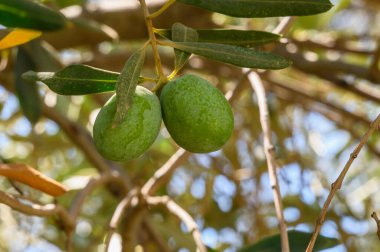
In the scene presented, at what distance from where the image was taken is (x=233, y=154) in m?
2.86

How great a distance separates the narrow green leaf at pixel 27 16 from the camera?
41.6 inches

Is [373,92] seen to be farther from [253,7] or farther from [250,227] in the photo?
[253,7]

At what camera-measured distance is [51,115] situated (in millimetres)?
2154

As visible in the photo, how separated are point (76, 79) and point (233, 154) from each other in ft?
6.17

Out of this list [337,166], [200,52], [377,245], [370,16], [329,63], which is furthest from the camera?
[370,16]

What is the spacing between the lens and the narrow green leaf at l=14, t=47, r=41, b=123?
5.56 ft

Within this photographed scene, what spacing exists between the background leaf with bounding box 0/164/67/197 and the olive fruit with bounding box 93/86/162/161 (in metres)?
0.22

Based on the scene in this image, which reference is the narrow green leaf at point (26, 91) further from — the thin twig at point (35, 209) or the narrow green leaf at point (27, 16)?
the narrow green leaf at point (27, 16)

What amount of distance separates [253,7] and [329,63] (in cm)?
131

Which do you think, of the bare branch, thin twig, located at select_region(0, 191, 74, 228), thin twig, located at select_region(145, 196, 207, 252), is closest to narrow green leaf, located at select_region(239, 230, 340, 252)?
thin twig, located at select_region(145, 196, 207, 252)

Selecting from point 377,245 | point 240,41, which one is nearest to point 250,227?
point 377,245

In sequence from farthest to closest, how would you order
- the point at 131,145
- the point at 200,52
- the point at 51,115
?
the point at 51,115 < the point at 200,52 < the point at 131,145

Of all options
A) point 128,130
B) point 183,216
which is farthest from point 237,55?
point 183,216

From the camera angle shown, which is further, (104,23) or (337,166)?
(337,166)
